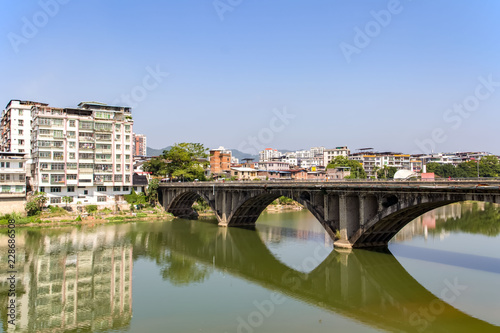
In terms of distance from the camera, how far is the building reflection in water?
25.6m

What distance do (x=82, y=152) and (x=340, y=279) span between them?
5651 cm

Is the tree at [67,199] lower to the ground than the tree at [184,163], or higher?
lower

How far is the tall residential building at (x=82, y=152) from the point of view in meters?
70.6

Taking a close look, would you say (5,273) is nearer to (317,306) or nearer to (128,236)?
(128,236)

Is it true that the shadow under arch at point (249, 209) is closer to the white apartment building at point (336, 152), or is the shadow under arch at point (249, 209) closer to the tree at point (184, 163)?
the tree at point (184, 163)

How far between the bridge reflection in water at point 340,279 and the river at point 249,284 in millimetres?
109

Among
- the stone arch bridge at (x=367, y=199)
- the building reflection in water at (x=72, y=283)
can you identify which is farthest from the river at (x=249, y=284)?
the stone arch bridge at (x=367, y=199)

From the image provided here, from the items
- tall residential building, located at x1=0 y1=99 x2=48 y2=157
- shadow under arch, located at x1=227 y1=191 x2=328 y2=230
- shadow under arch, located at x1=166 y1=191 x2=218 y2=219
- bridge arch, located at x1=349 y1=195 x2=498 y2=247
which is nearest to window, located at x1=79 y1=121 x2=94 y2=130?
tall residential building, located at x1=0 y1=99 x2=48 y2=157

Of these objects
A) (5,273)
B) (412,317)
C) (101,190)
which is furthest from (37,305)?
(101,190)

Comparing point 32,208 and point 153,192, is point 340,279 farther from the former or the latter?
point 32,208

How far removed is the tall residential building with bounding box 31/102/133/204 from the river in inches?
697

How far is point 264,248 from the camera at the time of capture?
4816 centimetres

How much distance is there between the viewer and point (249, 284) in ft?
109

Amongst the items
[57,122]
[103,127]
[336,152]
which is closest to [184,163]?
[103,127]
